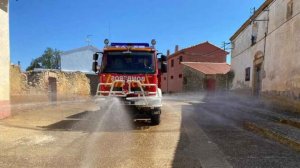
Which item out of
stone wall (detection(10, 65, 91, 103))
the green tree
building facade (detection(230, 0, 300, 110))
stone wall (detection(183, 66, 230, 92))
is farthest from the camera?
the green tree

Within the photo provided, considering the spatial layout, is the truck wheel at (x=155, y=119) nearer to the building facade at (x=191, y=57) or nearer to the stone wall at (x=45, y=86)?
the stone wall at (x=45, y=86)

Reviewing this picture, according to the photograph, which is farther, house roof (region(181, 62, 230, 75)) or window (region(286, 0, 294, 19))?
house roof (region(181, 62, 230, 75))

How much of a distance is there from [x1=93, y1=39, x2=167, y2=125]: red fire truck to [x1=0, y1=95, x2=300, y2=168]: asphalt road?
503 millimetres

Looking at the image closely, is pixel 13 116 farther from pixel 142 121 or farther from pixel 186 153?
pixel 186 153

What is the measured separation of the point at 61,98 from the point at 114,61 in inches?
483

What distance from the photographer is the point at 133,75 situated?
35.9 feet

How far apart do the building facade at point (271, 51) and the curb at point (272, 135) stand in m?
4.25

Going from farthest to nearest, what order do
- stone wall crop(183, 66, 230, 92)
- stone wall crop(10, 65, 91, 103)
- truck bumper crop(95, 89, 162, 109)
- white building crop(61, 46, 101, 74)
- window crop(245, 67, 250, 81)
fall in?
white building crop(61, 46, 101, 74), stone wall crop(183, 66, 230, 92), window crop(245, 67, 250, 81), stone wall crop(10, 65, 91, 103), truck bumper crop(95, 89, 162, 109)

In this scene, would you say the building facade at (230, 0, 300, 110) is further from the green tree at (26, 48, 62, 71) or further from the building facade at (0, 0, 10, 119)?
the green tree at (26, 48, 62, 71)

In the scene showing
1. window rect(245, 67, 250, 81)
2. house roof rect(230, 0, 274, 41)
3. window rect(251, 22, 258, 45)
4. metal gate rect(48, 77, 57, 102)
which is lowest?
metal gate rect(48, 77, 57, 102)

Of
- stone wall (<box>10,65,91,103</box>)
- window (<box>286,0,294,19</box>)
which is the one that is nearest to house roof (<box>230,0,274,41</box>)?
window (<box>286,0,294,19</box>)

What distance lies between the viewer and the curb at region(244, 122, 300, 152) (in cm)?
757

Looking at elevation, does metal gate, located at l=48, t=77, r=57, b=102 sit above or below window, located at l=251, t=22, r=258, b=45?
below

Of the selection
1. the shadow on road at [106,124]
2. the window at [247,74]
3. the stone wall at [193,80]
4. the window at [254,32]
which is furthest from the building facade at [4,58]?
the stone wall at [193,80]
